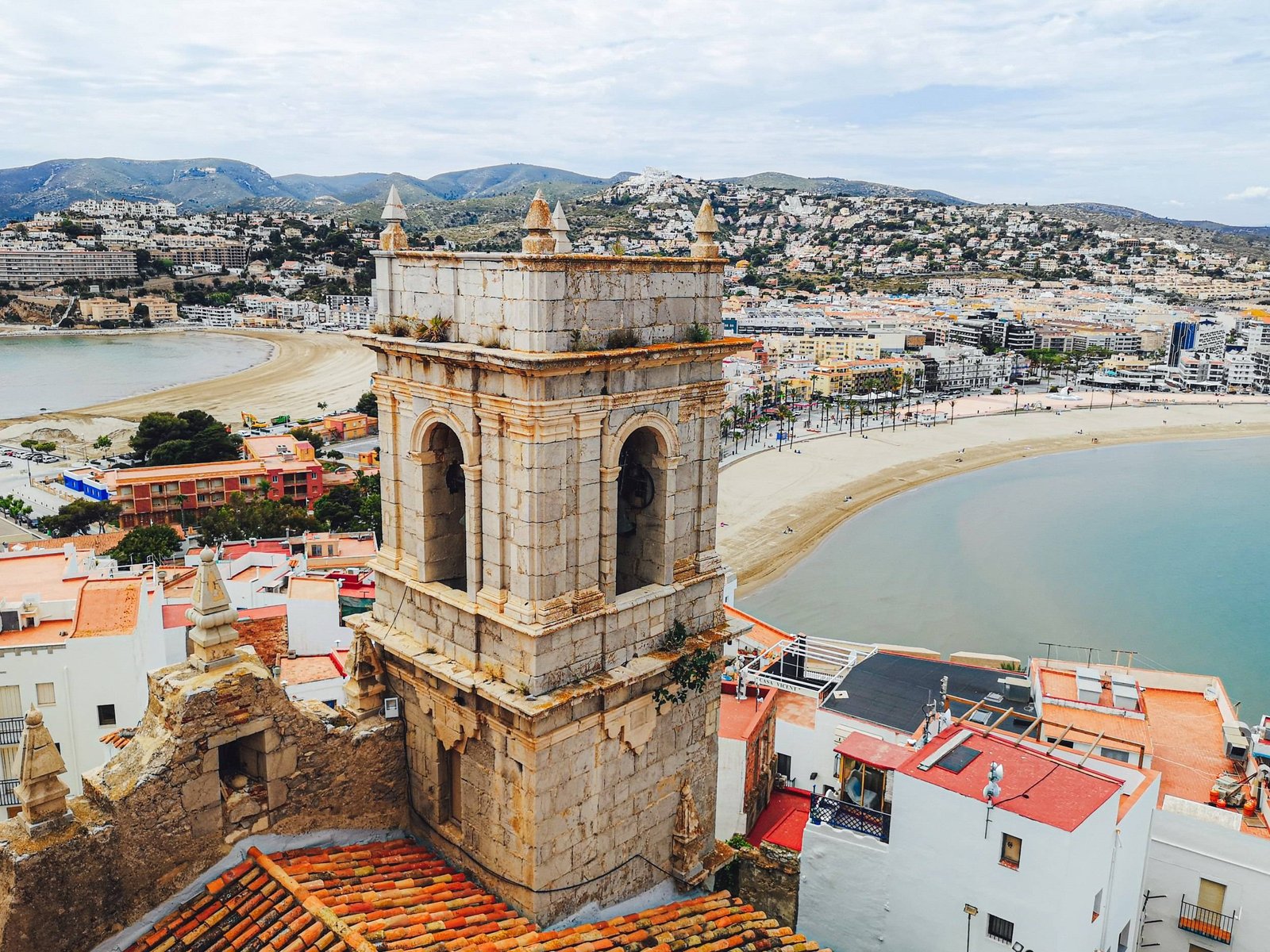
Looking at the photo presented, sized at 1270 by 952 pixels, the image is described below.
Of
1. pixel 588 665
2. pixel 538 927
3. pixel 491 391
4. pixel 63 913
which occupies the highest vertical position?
pixel 491 391

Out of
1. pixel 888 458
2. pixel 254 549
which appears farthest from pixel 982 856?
pixel 888 458

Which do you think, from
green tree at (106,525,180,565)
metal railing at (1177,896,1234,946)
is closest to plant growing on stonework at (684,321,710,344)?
metal railing at (1177,896,1234,946)

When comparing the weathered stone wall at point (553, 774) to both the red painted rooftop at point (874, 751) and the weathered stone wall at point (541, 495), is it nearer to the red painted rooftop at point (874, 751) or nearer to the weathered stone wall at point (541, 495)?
the weathered stone wall at point (541, 495)

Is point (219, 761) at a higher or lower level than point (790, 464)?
higher

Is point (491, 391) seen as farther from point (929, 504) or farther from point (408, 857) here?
point (929, 504)

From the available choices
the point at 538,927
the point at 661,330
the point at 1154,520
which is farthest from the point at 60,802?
the point at 1154,520

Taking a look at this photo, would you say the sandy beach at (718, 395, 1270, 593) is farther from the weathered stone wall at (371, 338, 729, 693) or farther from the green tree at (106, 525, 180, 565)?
the weathered stone wall at (371, 338, 729, 693)

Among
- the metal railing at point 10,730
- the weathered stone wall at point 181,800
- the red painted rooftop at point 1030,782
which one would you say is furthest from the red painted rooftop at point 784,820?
the metal railing at point 10,730
